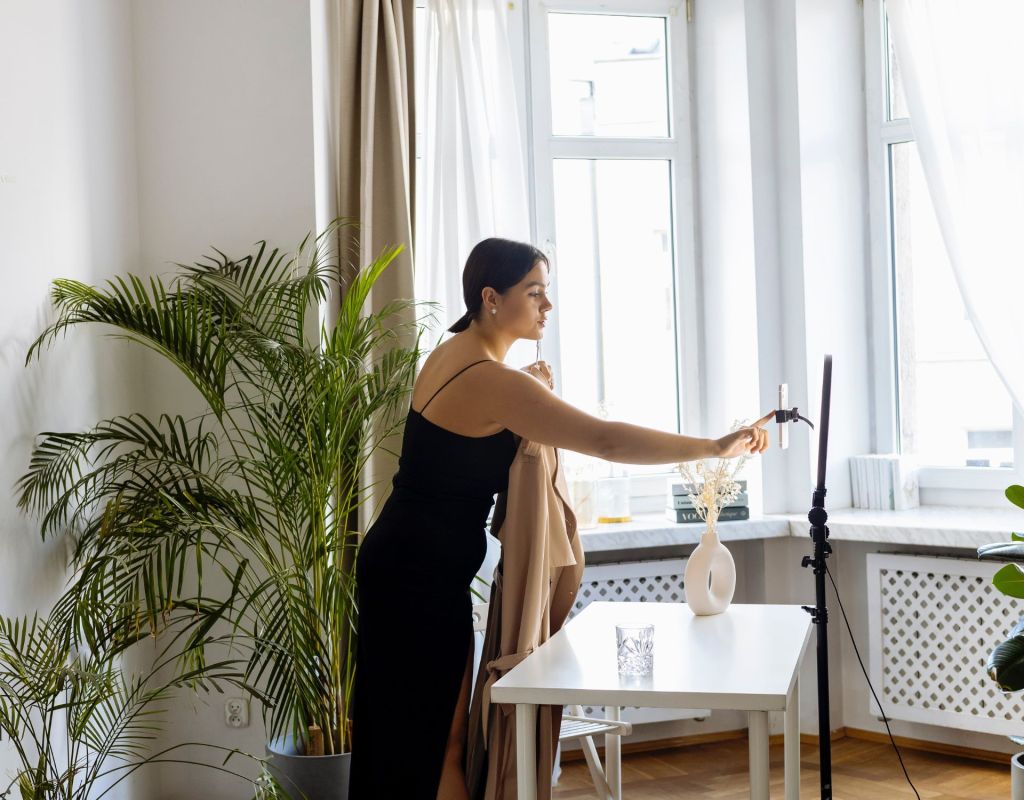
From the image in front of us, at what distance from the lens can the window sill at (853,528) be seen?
348cm

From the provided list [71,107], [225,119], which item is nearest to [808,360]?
[225,119]

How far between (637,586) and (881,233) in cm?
162

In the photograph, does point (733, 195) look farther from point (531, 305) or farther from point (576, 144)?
point (531, 305)

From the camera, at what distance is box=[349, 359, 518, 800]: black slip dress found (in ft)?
7.36

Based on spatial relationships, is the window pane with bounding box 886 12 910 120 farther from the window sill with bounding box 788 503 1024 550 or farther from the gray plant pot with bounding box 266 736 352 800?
the gray plant pot with bounding box 266 736 352 800

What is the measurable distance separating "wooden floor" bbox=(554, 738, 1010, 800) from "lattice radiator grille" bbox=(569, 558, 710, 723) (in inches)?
6.2

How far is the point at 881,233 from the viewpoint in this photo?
159 inches

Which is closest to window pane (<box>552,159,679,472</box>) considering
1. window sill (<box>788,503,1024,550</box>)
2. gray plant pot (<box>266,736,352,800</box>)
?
window sill (<box>788,503,1024,550</box>)

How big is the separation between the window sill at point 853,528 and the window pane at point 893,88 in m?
1.48

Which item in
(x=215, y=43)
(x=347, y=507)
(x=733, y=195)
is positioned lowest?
(x=347, y=507)

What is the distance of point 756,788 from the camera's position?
1874 mm

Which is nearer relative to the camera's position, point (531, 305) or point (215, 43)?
point (531, 305)

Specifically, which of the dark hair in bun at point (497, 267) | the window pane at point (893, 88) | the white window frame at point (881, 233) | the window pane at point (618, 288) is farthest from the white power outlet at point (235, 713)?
the window pane at point (893, 88)

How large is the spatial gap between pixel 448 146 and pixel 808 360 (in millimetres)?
1502
